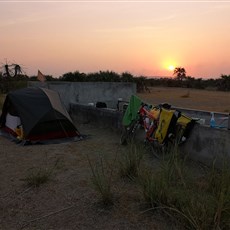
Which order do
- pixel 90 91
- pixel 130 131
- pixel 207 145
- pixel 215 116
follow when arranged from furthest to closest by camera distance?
pixel 90 91 → pixel 215 116 → pixel 130 131 → pixel 207 145

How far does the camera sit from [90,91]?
14.4 metres

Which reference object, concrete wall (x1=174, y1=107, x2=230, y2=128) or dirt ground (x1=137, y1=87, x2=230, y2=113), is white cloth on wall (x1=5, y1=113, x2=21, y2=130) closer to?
concrete wall (x1=174, y1=107, x2=230, y2=128)

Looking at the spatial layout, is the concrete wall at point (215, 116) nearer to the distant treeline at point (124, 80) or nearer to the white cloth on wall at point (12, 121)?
the white cloth on wall at point (12, 121)

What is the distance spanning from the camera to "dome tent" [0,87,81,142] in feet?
29.8

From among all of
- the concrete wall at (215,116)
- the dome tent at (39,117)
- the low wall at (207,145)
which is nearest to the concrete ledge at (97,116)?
the dome tent at (39,117)

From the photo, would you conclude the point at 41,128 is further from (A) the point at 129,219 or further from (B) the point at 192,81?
(B) the point at 192,81

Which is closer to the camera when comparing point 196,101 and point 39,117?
point 39,117

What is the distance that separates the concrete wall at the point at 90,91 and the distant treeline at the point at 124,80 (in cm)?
1341

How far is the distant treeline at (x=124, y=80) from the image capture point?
27594mm

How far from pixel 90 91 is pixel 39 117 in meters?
5.50

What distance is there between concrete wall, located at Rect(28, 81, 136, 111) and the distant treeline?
13410 mm

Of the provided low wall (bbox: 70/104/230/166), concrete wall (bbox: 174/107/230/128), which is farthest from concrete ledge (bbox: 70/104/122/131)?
low wall (bbox: 70/104/230/166)

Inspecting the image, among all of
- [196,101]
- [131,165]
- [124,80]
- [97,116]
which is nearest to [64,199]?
[131,165]

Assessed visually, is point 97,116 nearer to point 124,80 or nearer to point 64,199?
point 64,199
